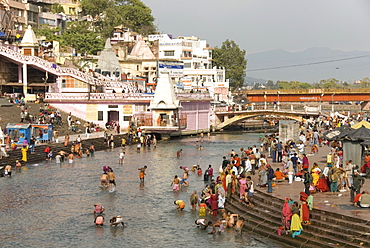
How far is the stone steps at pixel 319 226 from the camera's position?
23.5m

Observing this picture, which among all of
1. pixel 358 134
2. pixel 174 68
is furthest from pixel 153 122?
pixel 358 134

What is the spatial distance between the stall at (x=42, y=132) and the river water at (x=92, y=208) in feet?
13.8

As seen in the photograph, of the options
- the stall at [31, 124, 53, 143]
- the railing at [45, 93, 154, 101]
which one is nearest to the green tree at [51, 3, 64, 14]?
the railing at [45, 93, 154, 101]

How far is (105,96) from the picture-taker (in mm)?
74188

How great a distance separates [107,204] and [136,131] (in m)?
35.2

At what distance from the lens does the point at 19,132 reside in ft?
168

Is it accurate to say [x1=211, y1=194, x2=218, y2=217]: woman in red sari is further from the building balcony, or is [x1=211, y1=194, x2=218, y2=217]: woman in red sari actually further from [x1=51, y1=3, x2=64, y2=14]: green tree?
[x1=51, y1=3, x2=64, y2=14]: green tree

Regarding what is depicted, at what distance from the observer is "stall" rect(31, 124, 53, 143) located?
2144 inches

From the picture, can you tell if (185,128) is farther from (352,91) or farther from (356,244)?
(356,244)

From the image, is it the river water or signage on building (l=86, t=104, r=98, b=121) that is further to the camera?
signage on building (l=86, t=104, r=98, b=121)

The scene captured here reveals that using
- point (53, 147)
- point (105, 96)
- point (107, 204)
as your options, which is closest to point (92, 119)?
point (105, 96)

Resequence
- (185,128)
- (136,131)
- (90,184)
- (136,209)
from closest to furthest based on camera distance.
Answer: (136,209) < (90,184) < (136,131) < (185,128)

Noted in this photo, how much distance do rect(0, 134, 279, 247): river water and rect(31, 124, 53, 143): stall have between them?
422 centimetres

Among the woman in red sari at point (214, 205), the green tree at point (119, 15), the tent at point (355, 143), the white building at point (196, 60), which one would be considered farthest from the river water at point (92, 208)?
the green tree at point (119, 15)
